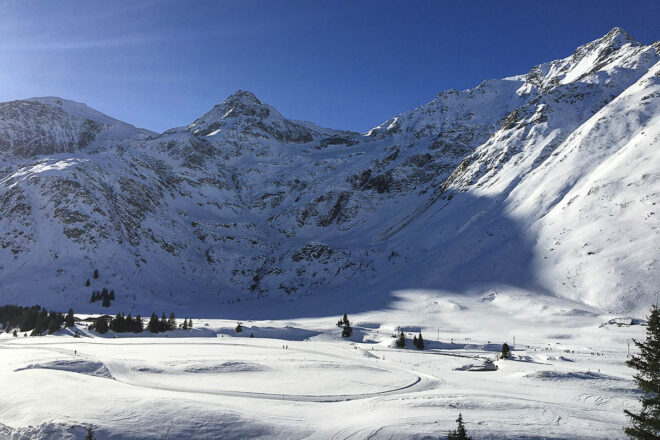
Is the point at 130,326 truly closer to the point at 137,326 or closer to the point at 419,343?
the point at 137,326

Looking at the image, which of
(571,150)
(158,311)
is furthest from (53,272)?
(571,150)

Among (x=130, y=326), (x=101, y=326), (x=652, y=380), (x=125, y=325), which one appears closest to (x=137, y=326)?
(x=130, y=326)

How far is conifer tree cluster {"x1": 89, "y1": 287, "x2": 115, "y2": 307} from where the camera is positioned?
297ft

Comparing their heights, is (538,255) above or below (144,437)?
above

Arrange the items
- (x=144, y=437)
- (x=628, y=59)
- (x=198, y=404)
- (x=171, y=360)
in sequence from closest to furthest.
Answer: (x=144, y=437), (x=198, y=404), (x=171, y=360), (x=628, y=59)

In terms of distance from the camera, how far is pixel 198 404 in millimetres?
23672

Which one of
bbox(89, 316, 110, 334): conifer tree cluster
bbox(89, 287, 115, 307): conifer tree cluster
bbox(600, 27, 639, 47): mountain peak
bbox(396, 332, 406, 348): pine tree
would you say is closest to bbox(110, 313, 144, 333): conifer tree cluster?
bbox(89, 316, 110, 334): conifer tree cluster

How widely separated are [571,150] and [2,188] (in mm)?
154513

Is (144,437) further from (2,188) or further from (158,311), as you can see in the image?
(2,188)

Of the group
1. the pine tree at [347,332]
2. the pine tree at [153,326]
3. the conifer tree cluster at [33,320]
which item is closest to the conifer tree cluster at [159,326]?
the pine tree at [153,326]

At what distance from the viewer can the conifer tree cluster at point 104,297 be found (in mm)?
90438

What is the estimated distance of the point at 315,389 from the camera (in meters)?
29.5

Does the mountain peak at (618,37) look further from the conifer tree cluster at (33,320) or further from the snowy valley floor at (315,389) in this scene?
the conifer tree cluster at (33,320)

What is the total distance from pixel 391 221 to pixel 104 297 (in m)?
87.7
